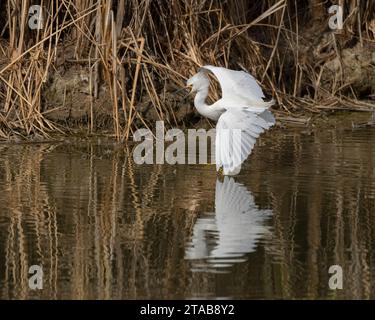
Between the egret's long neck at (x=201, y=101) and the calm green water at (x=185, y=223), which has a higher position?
the egret's long neck at (x=201, y=101)

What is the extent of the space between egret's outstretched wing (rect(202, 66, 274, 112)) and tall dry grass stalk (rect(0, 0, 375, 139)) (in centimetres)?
105

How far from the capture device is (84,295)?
530cm

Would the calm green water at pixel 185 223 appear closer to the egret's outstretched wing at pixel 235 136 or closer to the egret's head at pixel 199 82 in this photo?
the egret's outstretched wing at pixel 235 136

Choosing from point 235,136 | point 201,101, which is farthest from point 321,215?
point 201,101

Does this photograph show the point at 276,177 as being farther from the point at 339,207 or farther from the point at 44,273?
the point at 44,273

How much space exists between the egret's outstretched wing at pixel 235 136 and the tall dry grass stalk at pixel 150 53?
5.15 ft

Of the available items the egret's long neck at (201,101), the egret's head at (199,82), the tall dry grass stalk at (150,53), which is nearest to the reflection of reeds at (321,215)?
the egret's long neck at (201,101)

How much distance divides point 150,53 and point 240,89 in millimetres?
1734

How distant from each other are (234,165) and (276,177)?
54 centimetres

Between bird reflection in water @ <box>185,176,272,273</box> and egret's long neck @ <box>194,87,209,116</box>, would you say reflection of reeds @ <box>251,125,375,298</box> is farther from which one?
egret's long neck @ <box>194,87,209,116</box>

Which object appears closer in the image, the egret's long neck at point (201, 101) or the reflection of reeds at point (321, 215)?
the reflection of reeds at point (321, 215)

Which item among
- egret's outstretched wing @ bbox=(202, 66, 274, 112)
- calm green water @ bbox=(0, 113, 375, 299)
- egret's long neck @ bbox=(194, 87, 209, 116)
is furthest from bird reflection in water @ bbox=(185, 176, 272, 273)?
egret's long neck @ bbox=(194, 87, 209, 116)

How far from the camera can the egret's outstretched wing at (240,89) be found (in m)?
8.59

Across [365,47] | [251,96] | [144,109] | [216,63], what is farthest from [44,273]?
[365,47]
